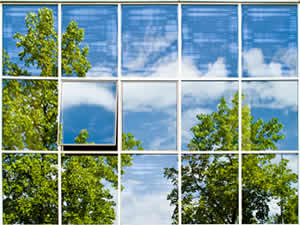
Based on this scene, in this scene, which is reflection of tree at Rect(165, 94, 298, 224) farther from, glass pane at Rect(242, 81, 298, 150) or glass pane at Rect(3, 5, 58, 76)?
glass pane at Rect(3, 5, 58, 76)

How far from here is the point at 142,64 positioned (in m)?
4.22

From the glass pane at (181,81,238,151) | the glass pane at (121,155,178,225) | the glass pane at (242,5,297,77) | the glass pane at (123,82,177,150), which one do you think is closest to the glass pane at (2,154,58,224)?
the glass pane at (121,155,178,225)

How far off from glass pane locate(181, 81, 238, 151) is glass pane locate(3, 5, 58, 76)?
2132mm

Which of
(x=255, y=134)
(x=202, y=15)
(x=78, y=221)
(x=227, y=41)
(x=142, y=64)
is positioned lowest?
(x=78, y=221)

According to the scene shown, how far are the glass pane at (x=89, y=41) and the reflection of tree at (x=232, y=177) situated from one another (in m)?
1.67

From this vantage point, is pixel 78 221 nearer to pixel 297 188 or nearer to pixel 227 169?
pixel 227 169

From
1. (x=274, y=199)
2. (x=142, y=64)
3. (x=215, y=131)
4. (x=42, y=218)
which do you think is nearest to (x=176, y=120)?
(x=215, y=131)

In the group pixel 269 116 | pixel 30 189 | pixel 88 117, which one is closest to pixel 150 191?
pixel 88 117

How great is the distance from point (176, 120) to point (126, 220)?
168 cm

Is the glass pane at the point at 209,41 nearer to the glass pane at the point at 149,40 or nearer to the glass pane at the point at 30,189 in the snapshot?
the glass pane at the point at 149,40

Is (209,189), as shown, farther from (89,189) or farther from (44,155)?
(44,155)

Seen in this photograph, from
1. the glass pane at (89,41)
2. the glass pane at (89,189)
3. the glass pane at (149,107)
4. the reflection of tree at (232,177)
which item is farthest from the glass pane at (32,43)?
the reflection of tree at (232,177)

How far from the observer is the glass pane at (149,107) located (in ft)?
13.8

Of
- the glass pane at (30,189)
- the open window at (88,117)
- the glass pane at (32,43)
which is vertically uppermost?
the glass pane at (32,43)
